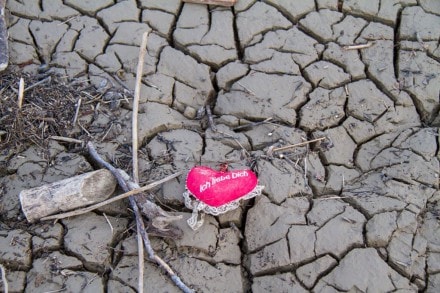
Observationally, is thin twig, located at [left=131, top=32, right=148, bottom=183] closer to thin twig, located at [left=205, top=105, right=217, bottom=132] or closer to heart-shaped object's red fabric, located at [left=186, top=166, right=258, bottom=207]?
heart-shaped object's red fabric, located at [left=186, top=166, right=258, bottom=207]

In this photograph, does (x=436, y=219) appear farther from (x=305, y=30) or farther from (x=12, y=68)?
(x=12, y=68)

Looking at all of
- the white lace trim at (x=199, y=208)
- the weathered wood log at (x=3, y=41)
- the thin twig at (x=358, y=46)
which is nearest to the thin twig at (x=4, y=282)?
the white lace trim at (x=199, y=208)

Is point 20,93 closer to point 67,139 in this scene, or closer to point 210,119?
point 67,139

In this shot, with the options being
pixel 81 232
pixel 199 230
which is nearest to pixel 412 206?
pixel 199 230

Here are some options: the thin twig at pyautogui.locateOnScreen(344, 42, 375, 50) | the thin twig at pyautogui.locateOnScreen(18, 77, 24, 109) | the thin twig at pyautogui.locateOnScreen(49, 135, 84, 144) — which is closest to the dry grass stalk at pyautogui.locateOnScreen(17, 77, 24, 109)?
the thin twig at pyautogui.locateOnScreen(18, 77, 24, 109)

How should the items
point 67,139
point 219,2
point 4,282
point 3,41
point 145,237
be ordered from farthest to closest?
point 219,2, point 3,41, point 67,139, point 145,237, point 4,282

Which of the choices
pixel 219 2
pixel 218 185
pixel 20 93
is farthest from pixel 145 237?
pixel 219 2

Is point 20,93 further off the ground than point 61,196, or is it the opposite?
point 20,93

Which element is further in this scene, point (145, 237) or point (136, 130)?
point (136, 130)
